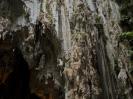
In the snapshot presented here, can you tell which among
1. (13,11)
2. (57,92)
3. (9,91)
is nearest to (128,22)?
(57,92)

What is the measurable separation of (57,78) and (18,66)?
285cm

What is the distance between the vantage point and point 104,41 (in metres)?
9.08

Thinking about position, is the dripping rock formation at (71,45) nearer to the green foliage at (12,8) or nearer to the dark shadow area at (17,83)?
the green foliage at (12,8)

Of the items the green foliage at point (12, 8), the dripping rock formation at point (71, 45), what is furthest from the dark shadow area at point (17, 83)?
the green foliage at point (12, 8)

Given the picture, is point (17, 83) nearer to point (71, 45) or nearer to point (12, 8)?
point (12, 8)

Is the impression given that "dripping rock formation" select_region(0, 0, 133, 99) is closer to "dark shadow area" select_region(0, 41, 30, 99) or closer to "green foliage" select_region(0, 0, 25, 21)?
"green foliage" select_region(0, 0, 25, 21)

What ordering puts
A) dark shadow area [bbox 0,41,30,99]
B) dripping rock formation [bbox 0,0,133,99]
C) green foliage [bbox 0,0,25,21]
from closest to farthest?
dripping rock formation [bbox 0,0,133,99] → green foliage [bbox 0,0,25,21] → dark shadow area [bbox 0,41,30,99]

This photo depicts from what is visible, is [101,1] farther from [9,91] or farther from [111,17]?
[9,91]

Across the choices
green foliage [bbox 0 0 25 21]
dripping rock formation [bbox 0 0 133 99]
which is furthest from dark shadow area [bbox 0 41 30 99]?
green foliage [bbox 0 0 25 21]

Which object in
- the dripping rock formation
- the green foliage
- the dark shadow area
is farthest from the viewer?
the dark shadow area

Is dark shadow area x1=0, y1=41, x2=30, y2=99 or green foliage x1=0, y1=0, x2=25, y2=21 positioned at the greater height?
green foliage x1=0, y1=0, x2=25, y2=21

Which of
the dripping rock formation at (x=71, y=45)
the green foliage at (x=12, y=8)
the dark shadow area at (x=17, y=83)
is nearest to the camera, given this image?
the dripping rock formation at (x=71, y=45)

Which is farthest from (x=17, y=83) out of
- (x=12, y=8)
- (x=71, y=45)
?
(x=71, y=45)

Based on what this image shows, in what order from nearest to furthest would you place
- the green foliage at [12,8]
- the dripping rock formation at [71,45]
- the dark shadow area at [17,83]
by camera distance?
the dripping rock formation at [71,45]
the green foliage at [12,8]
the dark shadow area at [17,83]
